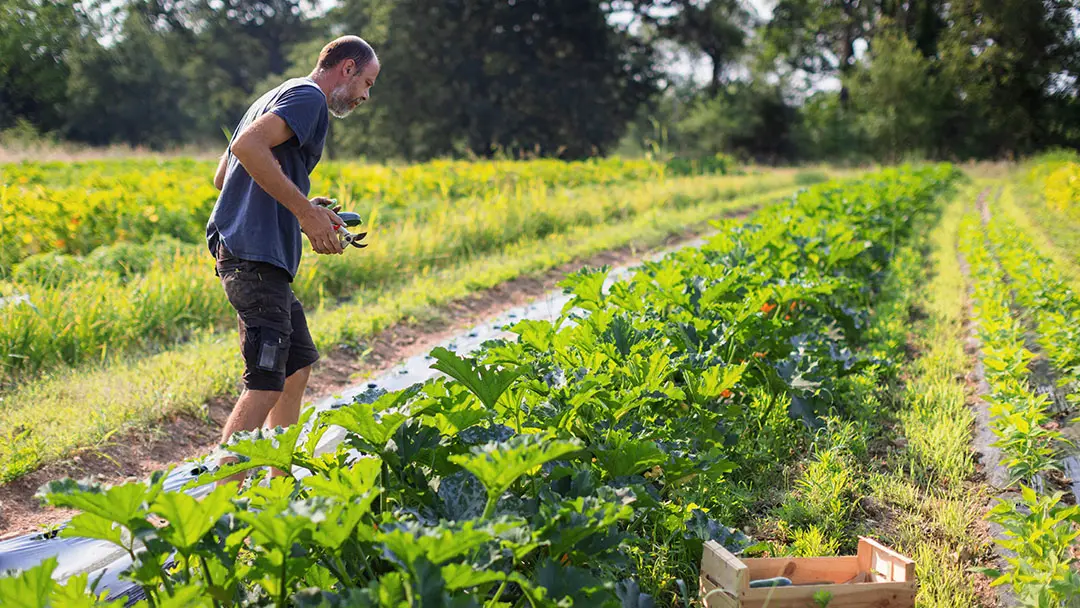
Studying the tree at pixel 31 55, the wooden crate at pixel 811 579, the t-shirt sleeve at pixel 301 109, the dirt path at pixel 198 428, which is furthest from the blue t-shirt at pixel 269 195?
the tree at pixel 31 55

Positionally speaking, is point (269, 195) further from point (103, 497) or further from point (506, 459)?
point (506, 459)

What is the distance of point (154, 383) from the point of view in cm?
434

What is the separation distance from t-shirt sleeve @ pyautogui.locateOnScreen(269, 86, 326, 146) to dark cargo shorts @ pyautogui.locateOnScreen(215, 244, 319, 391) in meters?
0.54

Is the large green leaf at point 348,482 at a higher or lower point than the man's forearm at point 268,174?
lower

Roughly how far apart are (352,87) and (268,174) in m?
0.57

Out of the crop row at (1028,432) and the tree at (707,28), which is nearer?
the crop row at (1028,432)

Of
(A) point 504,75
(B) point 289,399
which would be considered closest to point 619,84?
(A) point 504,75

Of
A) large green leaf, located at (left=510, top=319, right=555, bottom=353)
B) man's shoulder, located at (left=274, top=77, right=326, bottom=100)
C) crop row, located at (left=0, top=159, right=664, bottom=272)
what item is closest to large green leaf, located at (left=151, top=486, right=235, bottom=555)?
large green leaf, located at (left=510, top=319, right=555, bottom=353)

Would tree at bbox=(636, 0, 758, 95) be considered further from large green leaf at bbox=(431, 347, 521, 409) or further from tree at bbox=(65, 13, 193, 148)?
large green leaf at bbox=(431, 347, 521, 409)

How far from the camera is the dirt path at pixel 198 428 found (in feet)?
10.9

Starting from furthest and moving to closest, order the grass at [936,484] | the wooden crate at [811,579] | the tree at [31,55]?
the tree at [31,55] → the grass at [936,484] → the wooden crate at [811,579]

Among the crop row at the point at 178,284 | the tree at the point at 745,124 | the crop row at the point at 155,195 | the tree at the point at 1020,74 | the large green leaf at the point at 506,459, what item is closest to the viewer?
the large green leaf at the point at 506,459

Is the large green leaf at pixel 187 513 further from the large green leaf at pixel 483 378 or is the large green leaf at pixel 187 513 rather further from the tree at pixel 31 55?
the tree at pixel 31 55

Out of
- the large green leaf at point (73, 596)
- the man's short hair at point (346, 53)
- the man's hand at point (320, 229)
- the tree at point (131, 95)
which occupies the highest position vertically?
the tree at point (131, 95)
